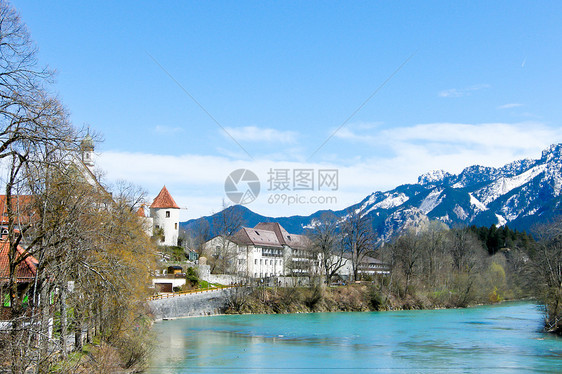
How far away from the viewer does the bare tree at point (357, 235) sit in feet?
263

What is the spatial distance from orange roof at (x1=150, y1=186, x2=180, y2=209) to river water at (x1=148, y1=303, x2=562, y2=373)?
102 ft

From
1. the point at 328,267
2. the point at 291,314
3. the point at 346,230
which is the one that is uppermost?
the point at 346,230

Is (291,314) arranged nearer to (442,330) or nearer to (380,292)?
(380,292)

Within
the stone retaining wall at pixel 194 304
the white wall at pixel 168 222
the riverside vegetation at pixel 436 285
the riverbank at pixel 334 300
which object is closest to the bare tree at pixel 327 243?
the riverside vegetation at pixel 436 285

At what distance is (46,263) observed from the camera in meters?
17.6

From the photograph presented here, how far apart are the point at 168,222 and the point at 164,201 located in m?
3.19

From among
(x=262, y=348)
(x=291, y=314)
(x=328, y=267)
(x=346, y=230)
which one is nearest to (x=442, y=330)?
(x=262, y=348)

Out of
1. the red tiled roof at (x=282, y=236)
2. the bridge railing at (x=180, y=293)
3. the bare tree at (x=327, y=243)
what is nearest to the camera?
the bridge railing at (x=180, y=293)

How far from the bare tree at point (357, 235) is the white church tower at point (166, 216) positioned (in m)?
24.7

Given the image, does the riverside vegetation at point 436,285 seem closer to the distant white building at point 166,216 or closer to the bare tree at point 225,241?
the bare tree at point 225,241

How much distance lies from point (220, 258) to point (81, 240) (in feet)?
202

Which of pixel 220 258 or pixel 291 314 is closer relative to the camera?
pixel 291 314

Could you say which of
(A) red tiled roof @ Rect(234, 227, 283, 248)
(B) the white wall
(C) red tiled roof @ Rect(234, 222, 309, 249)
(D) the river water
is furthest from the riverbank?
(B) the white wall

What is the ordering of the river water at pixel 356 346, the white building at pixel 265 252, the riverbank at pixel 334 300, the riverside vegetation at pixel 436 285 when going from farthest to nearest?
the white building at pixel 265 252 < the riverbank at pixel 334 300 < the riverside vegetation at pixel 436 285 < the river water at pixel 356 346
